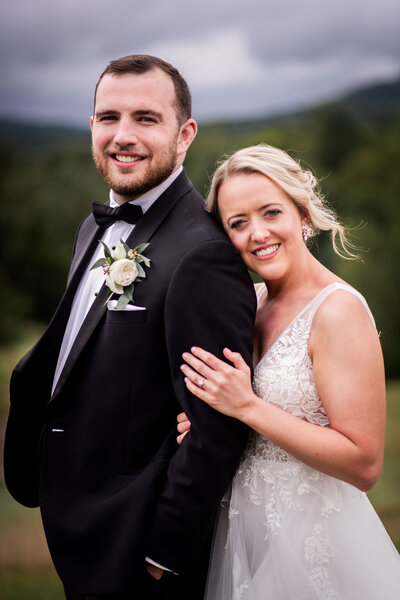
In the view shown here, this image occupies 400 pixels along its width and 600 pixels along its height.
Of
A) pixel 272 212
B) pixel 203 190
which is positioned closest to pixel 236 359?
pixel 272 212

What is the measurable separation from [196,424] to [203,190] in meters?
13.0

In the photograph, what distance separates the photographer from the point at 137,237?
7.98 feet

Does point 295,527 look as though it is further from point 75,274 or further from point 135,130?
point 135,130

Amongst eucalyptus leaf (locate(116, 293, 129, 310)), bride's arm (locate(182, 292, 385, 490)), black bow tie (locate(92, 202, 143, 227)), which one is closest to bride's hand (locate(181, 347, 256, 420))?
bride's arm (locate(182, 292, 385, 490))

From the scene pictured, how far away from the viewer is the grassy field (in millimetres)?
5422

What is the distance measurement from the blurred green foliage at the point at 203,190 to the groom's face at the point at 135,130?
1161 centimetres

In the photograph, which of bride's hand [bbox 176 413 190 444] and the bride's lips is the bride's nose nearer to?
the bride's lips

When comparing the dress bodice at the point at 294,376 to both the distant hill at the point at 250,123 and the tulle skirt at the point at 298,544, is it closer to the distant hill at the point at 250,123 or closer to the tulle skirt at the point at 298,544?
the tulle skirt at the point at 298,544

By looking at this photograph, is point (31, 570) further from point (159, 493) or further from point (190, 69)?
point (190, 69)

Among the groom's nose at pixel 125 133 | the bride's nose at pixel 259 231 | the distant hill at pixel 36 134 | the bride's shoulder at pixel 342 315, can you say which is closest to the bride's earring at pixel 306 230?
the bride's nose at pixel 259 231

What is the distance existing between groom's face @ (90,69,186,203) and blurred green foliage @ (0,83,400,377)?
11.6m

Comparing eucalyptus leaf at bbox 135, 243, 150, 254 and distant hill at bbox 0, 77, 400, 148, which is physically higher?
distant hill at bbox 0, 77, 400, 148

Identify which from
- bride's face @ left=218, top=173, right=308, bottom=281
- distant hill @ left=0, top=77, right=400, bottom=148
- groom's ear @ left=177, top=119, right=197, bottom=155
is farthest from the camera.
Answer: distant hill @ left=0, top=77, right=400, bottom=148

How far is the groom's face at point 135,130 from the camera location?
7.99 feet
